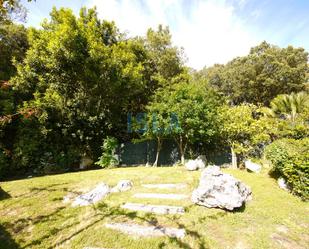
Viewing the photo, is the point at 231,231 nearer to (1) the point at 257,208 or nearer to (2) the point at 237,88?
(1) the point at 257,208

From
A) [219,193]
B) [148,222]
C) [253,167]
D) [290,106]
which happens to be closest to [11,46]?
[148,222]

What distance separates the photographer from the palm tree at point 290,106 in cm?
984

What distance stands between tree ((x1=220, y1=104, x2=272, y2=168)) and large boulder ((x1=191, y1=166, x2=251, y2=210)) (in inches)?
206

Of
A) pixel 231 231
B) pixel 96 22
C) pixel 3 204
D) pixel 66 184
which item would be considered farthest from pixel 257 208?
pixel 96 22

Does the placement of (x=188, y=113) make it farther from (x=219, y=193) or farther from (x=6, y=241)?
(x=6, y=241)

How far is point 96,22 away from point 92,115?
531 cm

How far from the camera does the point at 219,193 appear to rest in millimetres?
5273

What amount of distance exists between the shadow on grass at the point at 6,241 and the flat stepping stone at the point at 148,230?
1.76 meters

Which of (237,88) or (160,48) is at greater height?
(160,48)

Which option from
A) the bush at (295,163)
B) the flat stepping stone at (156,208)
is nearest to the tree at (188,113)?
the bush at (295,163)

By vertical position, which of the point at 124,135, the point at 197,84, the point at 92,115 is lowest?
the point at 124,135

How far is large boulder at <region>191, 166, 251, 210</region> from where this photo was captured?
5093 millimetres

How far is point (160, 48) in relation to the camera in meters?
14.7

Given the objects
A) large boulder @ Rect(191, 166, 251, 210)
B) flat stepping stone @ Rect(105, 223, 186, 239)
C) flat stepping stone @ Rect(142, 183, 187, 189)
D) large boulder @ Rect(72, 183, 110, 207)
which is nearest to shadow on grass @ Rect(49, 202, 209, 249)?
flat stepping stone @ Rect(105, 223, 186, 239)
